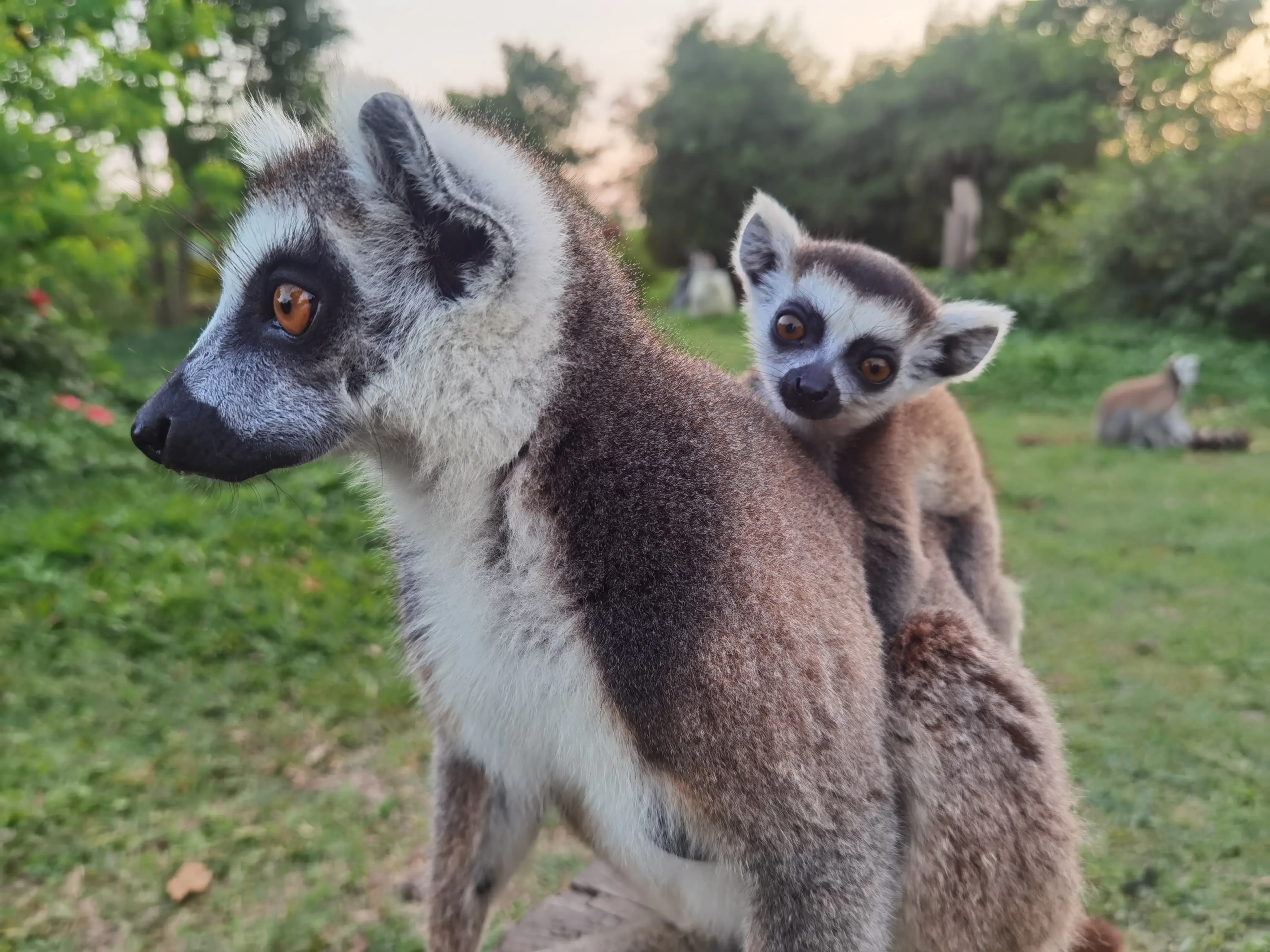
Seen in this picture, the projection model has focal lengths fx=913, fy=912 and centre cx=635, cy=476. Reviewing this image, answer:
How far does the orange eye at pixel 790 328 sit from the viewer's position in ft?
9.21

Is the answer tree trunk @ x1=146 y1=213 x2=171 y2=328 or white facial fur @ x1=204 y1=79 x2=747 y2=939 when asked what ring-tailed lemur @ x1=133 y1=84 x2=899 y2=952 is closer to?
white facial fur @ x1=204 y1=79 x2=747 y2=939

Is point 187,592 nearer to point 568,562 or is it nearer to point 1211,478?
point 568,562

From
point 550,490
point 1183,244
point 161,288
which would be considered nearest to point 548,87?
point 161,288

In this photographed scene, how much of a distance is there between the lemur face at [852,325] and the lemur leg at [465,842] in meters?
1.31

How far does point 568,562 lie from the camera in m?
1.50

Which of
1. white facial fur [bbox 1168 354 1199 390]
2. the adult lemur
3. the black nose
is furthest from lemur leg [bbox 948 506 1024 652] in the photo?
white facial fur [bbox 1168 354 1199 390]

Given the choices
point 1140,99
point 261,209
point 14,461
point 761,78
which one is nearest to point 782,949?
point 261,209

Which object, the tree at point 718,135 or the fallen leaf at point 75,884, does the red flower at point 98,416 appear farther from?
the tree at point 718,135

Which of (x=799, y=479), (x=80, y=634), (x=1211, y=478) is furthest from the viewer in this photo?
(x=1211, y=478)

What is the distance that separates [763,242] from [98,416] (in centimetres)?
555

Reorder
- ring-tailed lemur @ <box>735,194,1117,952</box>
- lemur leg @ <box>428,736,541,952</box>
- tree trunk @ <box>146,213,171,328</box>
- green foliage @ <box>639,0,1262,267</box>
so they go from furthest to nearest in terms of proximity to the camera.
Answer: green foliage @ <box>639,0,1262,267</box>
tree trunk @ <box>146,213,171,328</box>
lemur leg @ <box>428,736,541,952</box>
ring-tailed lemur @ <box>735,194,1117,952</box>

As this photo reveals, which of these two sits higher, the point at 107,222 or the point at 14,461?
the point at 107,222

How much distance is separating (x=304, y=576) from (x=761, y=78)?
82.6 feet

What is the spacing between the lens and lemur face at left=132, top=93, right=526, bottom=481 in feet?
4.91
